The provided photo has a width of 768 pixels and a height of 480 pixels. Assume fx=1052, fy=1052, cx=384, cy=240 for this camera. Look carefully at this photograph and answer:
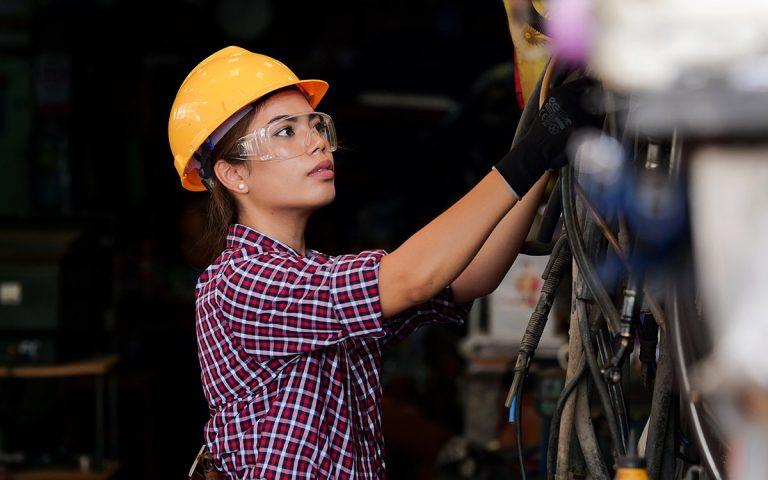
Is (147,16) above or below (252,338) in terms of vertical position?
above

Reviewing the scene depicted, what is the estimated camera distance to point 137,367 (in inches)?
286

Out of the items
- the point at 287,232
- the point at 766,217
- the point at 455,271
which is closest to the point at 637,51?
the point at 766,217

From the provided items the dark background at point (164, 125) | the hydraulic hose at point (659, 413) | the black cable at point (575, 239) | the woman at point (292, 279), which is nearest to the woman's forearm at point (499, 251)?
the woman at point (292, 279)

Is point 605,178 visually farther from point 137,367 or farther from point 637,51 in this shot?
point 137,367

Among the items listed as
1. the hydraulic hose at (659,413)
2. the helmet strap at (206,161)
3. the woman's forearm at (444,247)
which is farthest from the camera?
the helmet strap at (206,161)

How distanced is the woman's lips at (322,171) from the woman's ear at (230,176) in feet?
0.57

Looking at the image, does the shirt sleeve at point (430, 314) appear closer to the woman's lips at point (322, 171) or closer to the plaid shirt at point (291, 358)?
the plaid shirt at point (291, 358)

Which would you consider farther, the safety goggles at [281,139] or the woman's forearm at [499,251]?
the safety goggles at [281,139]

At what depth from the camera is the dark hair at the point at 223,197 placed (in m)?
2.29

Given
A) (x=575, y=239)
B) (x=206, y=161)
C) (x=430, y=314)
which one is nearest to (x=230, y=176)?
(x=206, y=161)

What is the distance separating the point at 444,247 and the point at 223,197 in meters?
0.76

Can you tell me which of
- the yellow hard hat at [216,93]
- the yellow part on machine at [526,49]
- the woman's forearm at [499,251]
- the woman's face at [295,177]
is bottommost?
the woman's forearm at [499,251]

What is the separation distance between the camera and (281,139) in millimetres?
2242

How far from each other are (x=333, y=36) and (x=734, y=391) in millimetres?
7755
